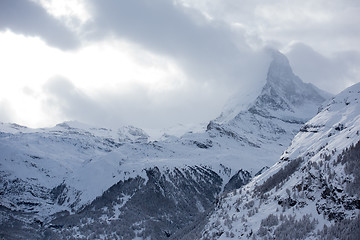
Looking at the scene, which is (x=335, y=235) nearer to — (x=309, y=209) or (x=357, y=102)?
(x=309, y=209)

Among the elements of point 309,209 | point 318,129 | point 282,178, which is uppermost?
point 318,129

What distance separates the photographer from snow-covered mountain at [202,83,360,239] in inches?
3465

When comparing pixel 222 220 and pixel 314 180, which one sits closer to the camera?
pixel 314 180

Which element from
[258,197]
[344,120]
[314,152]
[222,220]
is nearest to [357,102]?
[344,120]

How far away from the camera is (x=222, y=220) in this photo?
405 ft

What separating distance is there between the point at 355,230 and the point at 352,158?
18.2 metres

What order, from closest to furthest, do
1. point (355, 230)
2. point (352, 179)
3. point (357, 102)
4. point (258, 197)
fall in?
point (355, 230) < point (352, 179) < point (258, 197) < point (357, 102)

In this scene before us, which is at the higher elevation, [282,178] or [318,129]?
[318,129]

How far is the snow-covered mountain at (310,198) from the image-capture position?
8800cm

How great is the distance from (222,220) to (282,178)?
19554mm

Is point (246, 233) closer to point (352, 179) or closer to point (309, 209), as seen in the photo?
point (309, 209)

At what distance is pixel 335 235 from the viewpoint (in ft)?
276

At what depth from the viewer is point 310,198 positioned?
319 ft

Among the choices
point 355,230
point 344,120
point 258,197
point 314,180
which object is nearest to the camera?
point 355,230
